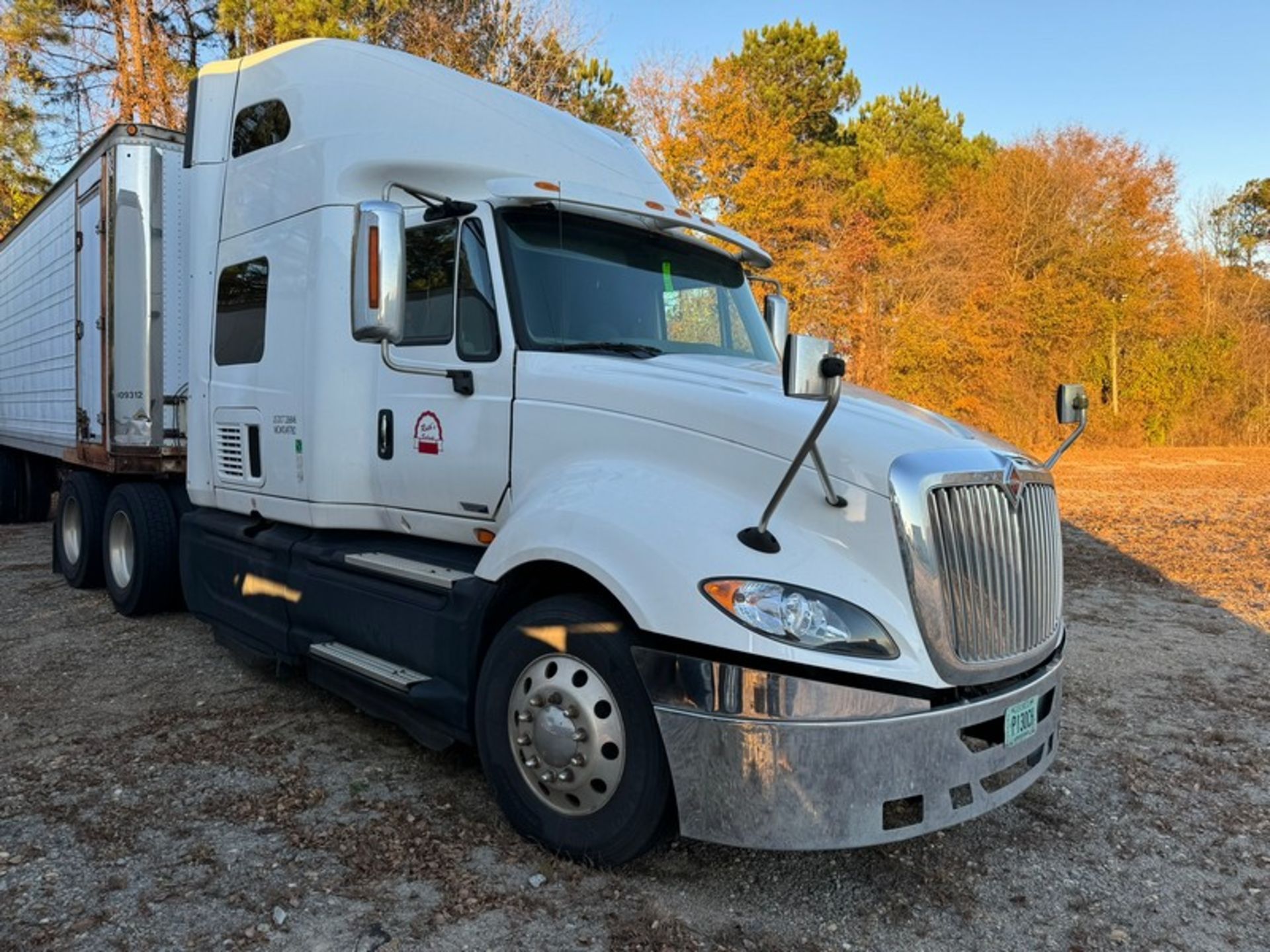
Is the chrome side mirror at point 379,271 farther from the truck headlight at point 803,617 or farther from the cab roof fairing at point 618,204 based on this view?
the truck headlight at point 803,617

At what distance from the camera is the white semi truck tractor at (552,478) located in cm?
268

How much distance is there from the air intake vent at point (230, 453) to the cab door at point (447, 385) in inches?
49.4

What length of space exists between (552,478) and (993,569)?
1624 millimetres

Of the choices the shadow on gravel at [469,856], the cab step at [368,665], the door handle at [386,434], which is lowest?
the shadow on gravel at [469,856]

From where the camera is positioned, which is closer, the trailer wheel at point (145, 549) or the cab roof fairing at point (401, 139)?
the cab roof fairing at point (401, 139)

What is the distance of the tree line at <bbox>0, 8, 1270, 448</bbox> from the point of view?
18.3 metres

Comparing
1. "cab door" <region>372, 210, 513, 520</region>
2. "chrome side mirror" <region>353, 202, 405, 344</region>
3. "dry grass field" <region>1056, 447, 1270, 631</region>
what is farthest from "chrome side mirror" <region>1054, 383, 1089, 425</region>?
"dry grass field" <region>1056, 447, 1270, 631</region>

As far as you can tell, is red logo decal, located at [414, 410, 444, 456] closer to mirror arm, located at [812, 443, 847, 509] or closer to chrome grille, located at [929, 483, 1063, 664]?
mirror arm, located at [812, 443, 847, 509]

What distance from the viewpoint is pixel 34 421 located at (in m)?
8.77

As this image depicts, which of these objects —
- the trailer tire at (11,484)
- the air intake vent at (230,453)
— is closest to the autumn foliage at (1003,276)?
the trailer tire at (11,484)

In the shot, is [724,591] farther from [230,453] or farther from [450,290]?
[230,453]

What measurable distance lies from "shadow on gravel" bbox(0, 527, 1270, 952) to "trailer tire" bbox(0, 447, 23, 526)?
803 centimetres

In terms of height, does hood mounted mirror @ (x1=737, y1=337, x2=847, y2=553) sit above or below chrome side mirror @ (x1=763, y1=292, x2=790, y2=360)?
below

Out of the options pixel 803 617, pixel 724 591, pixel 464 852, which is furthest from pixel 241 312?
pixel 803 617
